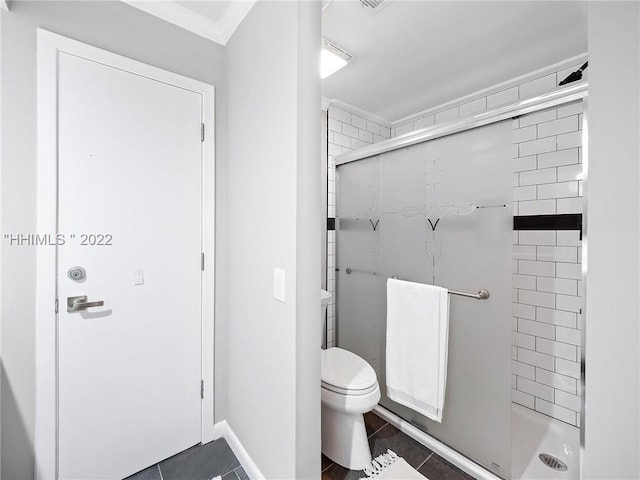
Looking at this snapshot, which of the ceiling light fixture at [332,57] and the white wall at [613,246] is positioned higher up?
the ceiling light fixture at [332,57]

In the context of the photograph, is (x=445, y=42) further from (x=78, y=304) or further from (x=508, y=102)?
(x=78, y=304)

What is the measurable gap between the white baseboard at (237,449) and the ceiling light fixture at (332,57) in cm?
225

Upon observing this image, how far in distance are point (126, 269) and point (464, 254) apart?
1.84 m

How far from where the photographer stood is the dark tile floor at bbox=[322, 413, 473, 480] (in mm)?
1504

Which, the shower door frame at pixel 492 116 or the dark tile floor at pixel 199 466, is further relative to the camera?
the dark tile floor at pixel 199 466

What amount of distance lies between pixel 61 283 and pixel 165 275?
0.42 meters

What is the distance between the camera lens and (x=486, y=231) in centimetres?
149

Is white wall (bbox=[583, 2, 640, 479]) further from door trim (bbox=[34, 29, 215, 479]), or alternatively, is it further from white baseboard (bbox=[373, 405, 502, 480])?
door trim (bbox=[34, 29, 215, 479])

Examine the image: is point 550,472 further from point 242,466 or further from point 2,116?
point 2,116

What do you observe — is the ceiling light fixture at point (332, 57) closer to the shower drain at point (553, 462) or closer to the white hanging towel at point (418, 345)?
the white hanging towel at point (418, 345)

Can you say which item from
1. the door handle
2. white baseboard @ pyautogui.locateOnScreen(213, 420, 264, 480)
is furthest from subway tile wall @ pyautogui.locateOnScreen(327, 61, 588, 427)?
the door handle

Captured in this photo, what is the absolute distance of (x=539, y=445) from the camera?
1.77m

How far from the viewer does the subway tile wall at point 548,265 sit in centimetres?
190

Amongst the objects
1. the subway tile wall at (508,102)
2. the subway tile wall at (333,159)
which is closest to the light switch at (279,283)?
the subway tile wall at (333,159)
